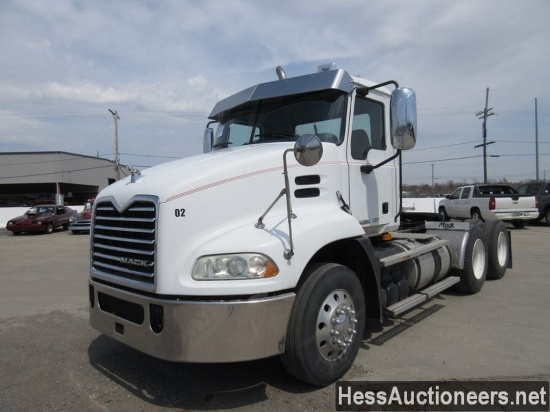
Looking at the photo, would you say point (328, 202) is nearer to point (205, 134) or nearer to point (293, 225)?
point (293, 225)

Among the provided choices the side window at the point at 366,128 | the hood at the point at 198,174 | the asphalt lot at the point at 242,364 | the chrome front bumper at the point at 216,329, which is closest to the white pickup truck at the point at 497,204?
the asphalt lot at the point at 242,364

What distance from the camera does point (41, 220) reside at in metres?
21.9

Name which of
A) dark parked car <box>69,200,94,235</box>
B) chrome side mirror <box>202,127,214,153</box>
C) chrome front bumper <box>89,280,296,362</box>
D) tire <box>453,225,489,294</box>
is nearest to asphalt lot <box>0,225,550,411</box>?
tire <box>453,225,489,294</box>

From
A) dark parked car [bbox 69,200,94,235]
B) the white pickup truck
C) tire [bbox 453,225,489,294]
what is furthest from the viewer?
dark parked car [bbox 69,200,94,235]

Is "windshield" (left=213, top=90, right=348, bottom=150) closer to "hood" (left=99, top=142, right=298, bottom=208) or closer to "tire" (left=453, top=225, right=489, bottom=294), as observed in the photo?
"hood" (left=99, top=142, right=298, bottom=208)

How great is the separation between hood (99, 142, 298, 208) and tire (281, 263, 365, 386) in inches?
38.2

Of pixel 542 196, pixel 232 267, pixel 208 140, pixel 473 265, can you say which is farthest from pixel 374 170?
pixel 542 196

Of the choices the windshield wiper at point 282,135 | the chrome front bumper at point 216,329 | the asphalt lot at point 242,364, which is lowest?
the asphalt lot at point 242,364

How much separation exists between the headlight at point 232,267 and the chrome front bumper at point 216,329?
18 centimetres

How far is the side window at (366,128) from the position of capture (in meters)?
4.43

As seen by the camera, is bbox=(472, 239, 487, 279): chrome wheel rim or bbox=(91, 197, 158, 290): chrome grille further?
bbox=(472, 239, 487, 279): chrome wheel rim

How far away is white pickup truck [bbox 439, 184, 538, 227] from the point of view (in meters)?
16.8

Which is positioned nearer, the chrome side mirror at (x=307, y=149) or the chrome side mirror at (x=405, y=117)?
the chrome side mirror at (x=307, y=149)

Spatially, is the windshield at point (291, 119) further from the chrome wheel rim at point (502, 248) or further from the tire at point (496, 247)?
the chrome wheel rim at point (502, 248)
